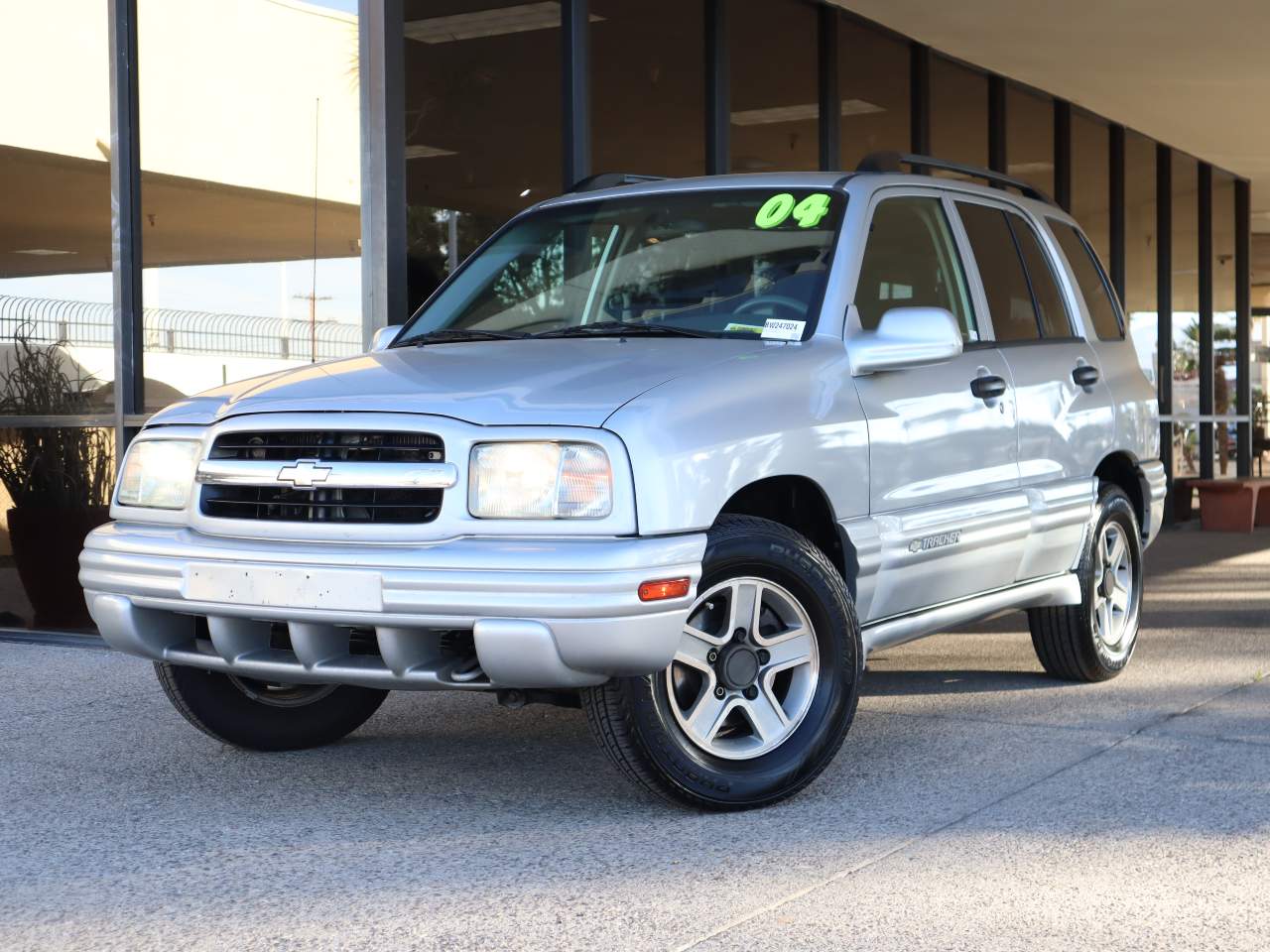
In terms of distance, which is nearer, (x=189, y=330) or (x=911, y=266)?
(x=911, y=266)

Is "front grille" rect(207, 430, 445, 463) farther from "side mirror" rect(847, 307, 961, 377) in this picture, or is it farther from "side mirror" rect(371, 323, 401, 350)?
"side mirror" rect(847, 307, 961, 377)

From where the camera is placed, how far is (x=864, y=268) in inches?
200

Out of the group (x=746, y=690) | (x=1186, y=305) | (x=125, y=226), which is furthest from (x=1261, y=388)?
(x=746, y=690)

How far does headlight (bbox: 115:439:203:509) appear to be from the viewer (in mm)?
4539

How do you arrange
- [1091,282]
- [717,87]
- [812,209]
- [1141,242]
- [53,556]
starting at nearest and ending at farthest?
[812,209] < [1091,282] < [53,556] < [717,87] < [1141,242]

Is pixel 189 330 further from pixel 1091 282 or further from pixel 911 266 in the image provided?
pixel 1091 282

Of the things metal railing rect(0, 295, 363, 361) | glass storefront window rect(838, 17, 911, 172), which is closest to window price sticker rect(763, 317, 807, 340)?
metal railing rect(0, 295, 363, 361)

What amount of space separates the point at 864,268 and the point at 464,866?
2.32 metres

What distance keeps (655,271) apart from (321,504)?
1582 millimetres

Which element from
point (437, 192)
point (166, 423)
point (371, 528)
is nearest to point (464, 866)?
point (371, 528)

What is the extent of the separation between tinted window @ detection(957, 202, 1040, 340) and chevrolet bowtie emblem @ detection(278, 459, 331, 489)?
2648 millimetres

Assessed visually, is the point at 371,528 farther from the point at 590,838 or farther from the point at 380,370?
the point at 590,838

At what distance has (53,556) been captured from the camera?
8.14 metres

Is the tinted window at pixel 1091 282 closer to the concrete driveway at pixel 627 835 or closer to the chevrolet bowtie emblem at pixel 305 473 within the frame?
the concrete driveway at pixel 627 835
